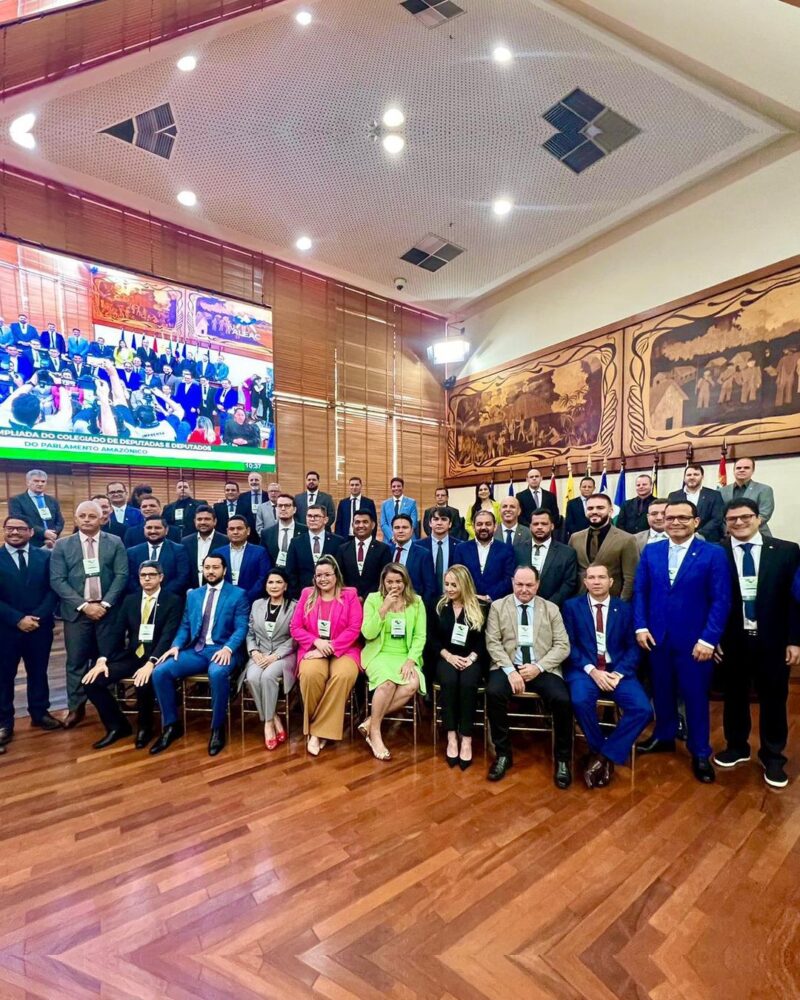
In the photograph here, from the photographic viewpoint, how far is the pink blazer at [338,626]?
3.35m

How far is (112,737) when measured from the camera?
324cm

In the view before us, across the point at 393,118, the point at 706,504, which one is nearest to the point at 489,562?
the point at 706,504

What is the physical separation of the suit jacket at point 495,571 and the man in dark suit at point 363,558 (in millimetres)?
770

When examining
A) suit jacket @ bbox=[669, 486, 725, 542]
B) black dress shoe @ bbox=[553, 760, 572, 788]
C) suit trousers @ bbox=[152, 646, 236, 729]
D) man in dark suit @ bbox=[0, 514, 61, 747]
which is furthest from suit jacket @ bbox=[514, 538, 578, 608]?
man in dark suit @ bbox=[0, 514, 61, 747]

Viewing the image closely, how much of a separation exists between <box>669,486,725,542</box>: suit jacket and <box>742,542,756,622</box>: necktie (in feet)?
5.23

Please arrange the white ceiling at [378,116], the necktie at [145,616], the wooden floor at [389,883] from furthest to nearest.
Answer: the white ceiling at [378,116], the necktie at [145,616], the wooden floor at [389,883]

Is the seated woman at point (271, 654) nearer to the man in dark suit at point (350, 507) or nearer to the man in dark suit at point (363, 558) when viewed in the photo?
the man in dark suit at point (363, 558)

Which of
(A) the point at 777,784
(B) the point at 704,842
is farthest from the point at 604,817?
(A) the point at 777,784

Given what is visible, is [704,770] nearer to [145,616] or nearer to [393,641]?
[393,641]

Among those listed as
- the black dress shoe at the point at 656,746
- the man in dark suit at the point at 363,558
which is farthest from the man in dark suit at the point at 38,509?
the black dress shoe at the point at 656,746

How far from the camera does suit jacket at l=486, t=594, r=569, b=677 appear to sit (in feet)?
9.95

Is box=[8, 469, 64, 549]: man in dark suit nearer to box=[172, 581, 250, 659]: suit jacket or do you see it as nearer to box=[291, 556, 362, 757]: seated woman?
box=[172, 581, 250, 659]: suit jacket

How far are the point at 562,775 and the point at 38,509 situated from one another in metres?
5.62

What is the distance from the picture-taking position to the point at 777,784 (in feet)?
8.74
